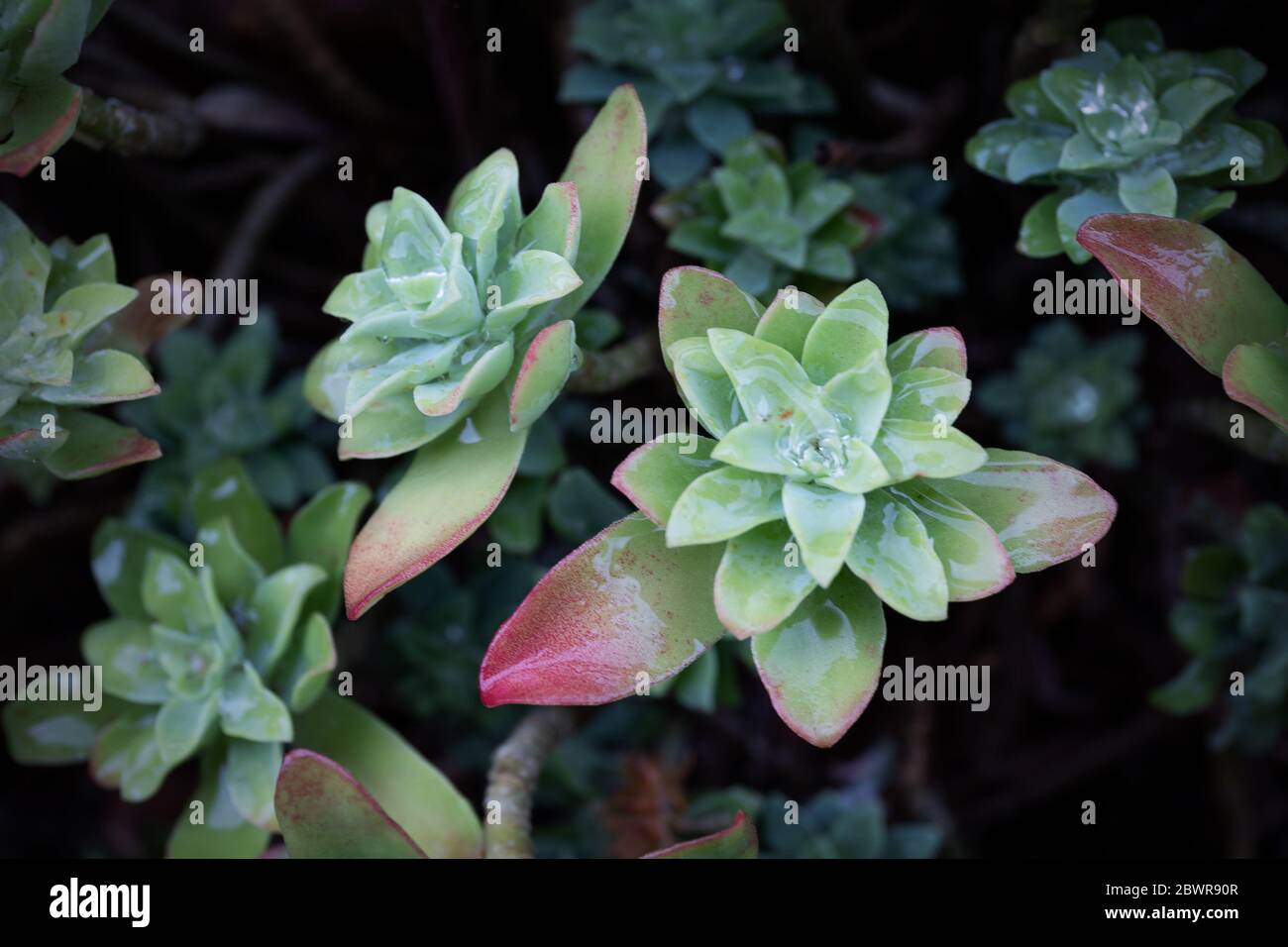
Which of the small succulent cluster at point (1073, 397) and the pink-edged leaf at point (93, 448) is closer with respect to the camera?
the pink-edged leaf at point (93, 448)

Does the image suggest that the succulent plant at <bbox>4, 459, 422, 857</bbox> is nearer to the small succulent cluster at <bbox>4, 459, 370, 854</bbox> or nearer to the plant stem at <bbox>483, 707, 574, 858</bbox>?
the small succulent cluster at <bbox>4, 459, 370, 854</bbox>

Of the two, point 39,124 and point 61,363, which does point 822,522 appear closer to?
point 61,363

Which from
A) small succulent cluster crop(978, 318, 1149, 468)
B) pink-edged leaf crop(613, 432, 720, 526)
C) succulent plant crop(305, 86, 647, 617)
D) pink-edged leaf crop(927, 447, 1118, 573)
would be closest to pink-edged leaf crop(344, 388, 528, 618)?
succulent plant crop(305, 86, 647, 617)

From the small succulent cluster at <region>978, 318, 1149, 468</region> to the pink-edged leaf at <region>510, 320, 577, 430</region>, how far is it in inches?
30.0

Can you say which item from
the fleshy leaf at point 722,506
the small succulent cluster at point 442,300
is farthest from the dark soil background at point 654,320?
the fleshy leaf at point 722,506

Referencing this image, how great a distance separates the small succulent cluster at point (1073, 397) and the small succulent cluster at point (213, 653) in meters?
0.83

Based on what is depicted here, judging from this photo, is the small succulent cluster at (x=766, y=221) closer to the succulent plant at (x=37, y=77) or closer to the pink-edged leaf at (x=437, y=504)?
the pink-edged leaf at (x=437, y=504)

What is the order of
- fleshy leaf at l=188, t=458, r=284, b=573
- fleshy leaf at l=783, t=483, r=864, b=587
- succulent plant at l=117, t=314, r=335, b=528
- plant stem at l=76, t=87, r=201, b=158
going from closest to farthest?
fleshy leaf at l=783, t=483, r=864, b=587
plant stem at l=76, t=87, r=201, b=158
fleshy leaf at l=188, t=458, r=284, b=573
succulent plant at l=117, t=314, r=335, b=528

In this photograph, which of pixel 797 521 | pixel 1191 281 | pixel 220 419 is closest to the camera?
pixel 797 521

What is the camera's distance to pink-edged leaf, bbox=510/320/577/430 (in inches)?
33.2

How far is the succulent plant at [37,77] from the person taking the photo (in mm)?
963

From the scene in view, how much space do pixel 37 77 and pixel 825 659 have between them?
2.70ft

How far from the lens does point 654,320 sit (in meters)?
1.39

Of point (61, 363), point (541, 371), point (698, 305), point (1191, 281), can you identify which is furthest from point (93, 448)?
point (1191, 281)
